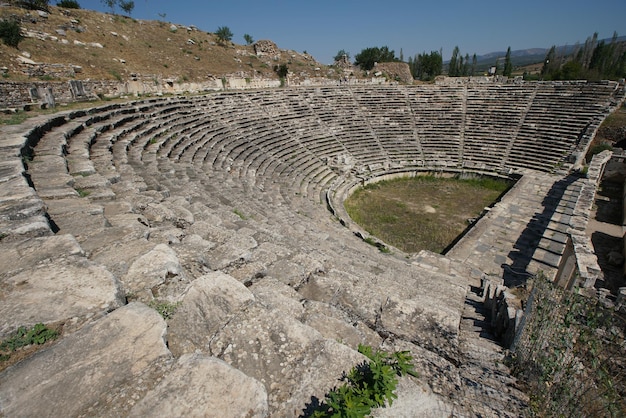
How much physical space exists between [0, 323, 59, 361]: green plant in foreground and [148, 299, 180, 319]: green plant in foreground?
59cm

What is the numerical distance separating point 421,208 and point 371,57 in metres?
41.1

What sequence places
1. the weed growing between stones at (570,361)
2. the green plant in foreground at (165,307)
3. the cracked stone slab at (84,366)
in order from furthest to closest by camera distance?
the weed growing between stones at (570,361), the green plant in foreground at (165,307), the cracked stone slab at (84,366)

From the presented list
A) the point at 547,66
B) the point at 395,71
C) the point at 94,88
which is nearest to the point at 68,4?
the point at 94,88

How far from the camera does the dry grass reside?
12.5 meters

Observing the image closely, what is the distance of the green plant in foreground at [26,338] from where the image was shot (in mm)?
1822

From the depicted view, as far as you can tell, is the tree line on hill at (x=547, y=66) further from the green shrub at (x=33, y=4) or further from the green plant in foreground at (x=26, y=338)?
the green plant in foreground at (x=26, y=338)

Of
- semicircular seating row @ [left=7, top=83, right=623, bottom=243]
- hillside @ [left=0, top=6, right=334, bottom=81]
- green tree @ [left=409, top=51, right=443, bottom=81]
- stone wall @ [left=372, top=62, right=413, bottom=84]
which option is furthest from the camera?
green tree @ [left=409, top=51, right=443, bottom=81]

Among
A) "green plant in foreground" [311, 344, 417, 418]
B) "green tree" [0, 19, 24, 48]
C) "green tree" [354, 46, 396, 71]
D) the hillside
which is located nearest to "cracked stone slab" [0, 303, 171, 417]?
"green plant in foreground" [311, 344, 417, 418]

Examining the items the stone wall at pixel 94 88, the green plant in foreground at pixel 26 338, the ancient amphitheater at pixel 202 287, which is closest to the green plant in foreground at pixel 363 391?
the ancient amphitheater at pixel 202 287

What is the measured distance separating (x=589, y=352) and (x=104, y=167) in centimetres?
854

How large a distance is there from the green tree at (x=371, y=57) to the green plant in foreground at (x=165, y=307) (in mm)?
51476

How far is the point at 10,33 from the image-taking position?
59.0 feet

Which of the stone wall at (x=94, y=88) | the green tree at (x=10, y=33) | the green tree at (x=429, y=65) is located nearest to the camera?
the stone wall at (x=94, y=88)

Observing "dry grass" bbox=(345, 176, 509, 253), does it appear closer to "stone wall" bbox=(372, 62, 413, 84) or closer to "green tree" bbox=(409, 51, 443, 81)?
"stone wall" bbox=(372, 62, 413, 84)
